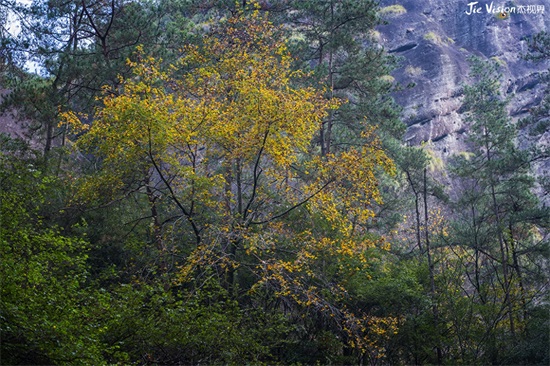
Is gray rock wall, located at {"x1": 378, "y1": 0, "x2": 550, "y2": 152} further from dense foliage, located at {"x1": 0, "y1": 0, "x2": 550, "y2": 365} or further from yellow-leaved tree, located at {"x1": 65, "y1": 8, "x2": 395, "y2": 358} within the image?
yellow-leaved tree, located at {"x1": 65, "y1": 8, "x2": 395, "y2": 358}

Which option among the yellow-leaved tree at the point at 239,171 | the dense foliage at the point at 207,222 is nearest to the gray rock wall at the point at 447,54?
the dense foliage at the point at 207,222

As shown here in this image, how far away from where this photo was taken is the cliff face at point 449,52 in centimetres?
5069

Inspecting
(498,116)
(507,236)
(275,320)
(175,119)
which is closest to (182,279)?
(275,320)

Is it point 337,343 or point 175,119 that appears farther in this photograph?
point 337,343

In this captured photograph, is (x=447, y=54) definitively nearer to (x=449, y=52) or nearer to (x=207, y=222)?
(x=449, y=52)

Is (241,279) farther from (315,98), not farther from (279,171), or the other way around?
(315,98)

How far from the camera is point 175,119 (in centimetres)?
1158

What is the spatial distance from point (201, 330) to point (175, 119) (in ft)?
14.4

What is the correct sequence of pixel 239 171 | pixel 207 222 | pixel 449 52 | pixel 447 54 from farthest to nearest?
pixel 449 52 → pixel 447 54 → pixel 239 171 → pixel 207 222

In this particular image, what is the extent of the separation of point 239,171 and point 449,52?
156ft

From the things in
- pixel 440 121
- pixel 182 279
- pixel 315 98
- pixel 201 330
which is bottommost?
pixel 201 330

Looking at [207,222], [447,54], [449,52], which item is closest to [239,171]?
[207,222]

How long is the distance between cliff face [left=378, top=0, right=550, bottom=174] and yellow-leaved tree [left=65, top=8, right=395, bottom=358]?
3807cm

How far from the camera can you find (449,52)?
55.5 m
